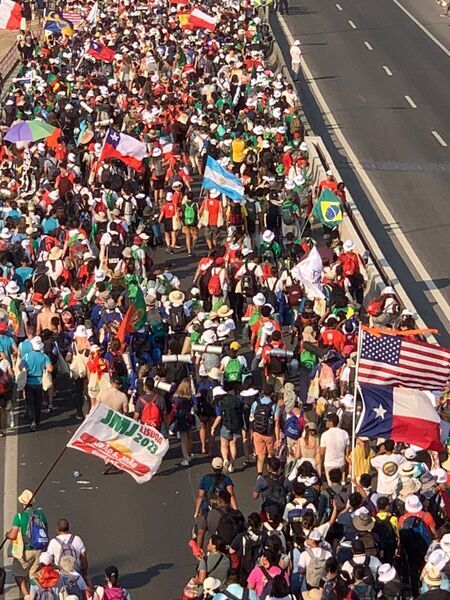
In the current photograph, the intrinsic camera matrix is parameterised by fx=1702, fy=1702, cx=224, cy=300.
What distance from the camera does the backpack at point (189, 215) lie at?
2759 cm

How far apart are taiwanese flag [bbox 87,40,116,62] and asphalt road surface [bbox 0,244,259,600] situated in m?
19.0

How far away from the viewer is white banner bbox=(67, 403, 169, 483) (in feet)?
53.7

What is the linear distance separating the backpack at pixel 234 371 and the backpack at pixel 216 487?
3.54 m

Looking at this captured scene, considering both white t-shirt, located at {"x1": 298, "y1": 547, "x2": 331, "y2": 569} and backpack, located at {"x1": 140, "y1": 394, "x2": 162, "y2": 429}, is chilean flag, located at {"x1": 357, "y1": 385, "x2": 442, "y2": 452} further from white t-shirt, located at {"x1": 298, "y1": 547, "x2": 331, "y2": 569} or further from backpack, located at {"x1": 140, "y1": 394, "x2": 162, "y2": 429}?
backpack, located at {"x1": 140, "y1": 394, "x2": 162, "y2": 429}

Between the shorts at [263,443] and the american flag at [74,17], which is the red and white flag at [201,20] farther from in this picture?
the shorts at [263,443]

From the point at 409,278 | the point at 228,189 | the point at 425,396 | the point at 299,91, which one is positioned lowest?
the point at 299,91

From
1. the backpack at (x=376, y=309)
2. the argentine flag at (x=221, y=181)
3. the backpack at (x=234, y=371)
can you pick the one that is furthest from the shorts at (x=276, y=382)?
the argentine flag at (x=221, y=181)

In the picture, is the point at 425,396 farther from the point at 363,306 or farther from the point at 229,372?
the point at 363,306

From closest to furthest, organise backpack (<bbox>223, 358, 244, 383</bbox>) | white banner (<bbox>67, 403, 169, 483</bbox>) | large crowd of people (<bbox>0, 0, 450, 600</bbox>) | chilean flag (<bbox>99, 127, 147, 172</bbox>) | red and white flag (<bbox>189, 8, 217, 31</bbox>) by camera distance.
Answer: large crowd of people (<bbox>0, 0, 450, 600</bbox>)
white banner (<bbox>67, 403, 169, 483</bbox>)
backpack (<bbox>223, 358, 244, 383</bbox>)
chilean flag (<bbox>99, 127, 147, 172</bbox>)
red and white flag (<bbox>189, 8, 217, 31</bbox>)

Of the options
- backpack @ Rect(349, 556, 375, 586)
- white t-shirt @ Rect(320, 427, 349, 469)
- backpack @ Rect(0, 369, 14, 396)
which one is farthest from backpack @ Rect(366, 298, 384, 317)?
backpack @ Rect(349, 556, 375, 586)

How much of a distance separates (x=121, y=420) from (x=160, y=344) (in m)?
5.80

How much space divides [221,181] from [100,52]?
13646 millimetres

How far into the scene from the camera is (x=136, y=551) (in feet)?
58.3

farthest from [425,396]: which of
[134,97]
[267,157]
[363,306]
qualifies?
[134,97]
